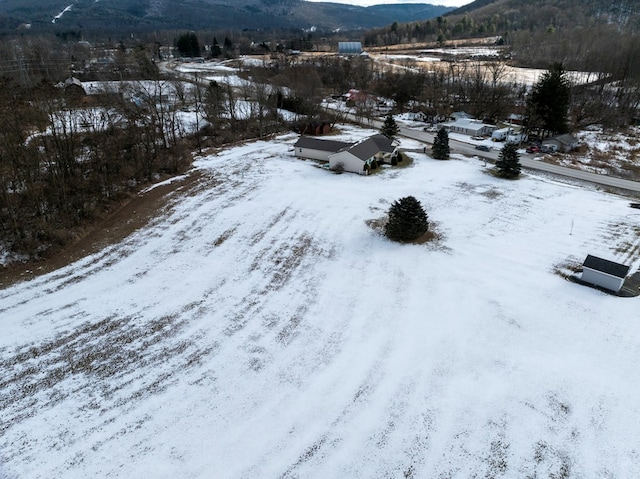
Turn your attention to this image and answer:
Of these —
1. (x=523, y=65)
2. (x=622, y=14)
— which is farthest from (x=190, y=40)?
(x=622, y=14)

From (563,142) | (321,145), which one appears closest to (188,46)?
(321,145)

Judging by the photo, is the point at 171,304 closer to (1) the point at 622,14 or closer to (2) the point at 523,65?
(2) the point at 523,65

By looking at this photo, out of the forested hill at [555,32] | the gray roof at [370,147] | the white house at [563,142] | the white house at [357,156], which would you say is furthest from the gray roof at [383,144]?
the forested hill at [555,32]

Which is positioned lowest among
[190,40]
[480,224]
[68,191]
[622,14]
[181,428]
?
[181,428]

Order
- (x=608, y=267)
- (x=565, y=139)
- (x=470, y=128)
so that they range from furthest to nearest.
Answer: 1. (x=470, y=128)
2. (x=565, y=139)
3. (x=608, y=267)

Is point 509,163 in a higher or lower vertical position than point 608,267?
higher

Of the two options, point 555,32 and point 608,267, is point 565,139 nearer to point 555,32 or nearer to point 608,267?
point 608,267

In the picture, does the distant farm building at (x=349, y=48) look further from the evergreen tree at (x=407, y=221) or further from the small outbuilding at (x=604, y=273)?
the small outbuilding at (x=604, y=273)
